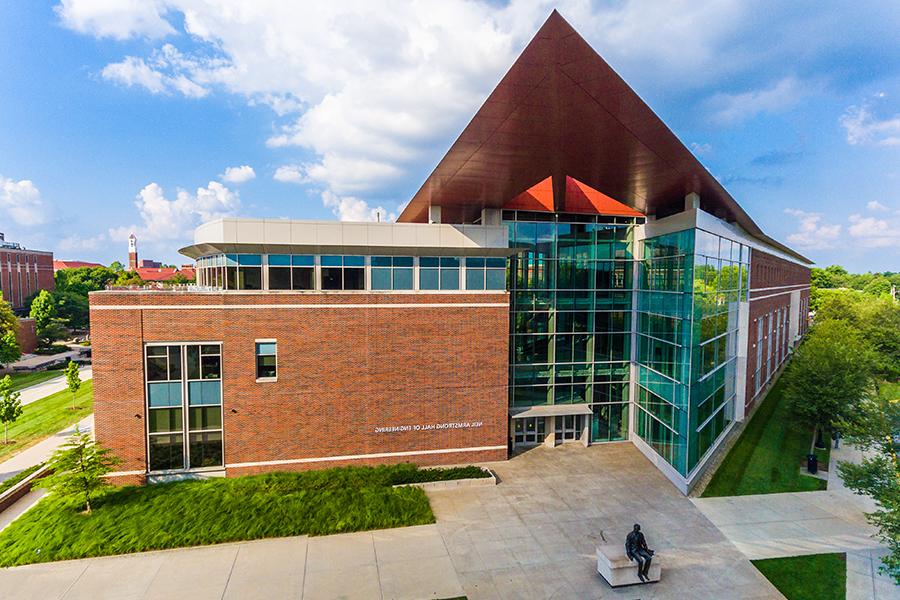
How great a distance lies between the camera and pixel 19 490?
57.2ft

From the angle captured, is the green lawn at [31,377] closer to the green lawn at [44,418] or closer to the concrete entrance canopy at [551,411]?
the green lawn at [44,418]

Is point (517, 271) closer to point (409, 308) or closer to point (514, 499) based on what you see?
point (409, 308)

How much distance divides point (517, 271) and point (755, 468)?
14.9m

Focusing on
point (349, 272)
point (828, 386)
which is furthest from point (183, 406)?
point (828, 386)

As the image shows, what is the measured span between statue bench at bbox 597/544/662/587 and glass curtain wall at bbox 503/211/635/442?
414 inches

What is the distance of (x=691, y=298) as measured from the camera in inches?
730

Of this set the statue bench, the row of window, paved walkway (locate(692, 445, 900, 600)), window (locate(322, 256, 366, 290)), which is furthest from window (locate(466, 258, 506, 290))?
paved walkway (locate(692, 445, 900, 600))

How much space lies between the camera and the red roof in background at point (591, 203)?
2327cm

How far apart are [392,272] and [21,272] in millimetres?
94748

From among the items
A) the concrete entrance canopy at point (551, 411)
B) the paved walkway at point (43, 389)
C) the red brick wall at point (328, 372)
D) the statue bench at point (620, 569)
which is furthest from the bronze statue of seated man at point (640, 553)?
the paved walkway at point (43, 389)

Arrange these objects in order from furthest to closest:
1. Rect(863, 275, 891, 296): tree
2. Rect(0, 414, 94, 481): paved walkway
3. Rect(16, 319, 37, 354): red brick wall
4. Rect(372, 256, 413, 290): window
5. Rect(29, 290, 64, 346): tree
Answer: Rect(863, 275, 891, 296): tree
Rect(29, 290, 64, 346): tree
Rect(16, 319, 37, 354): red brick wall
Rect(0, 414, 94, 481): paved walkway
Rect(372, 256, 413, 290): window

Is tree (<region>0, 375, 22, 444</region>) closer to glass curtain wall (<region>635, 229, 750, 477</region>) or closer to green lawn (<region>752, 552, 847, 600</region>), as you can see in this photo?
glass curtain wall (<region>635, 229, 750, 477</region>)

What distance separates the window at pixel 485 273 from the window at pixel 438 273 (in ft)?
2.08

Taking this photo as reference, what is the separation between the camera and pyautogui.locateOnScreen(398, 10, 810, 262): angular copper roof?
1109cm
